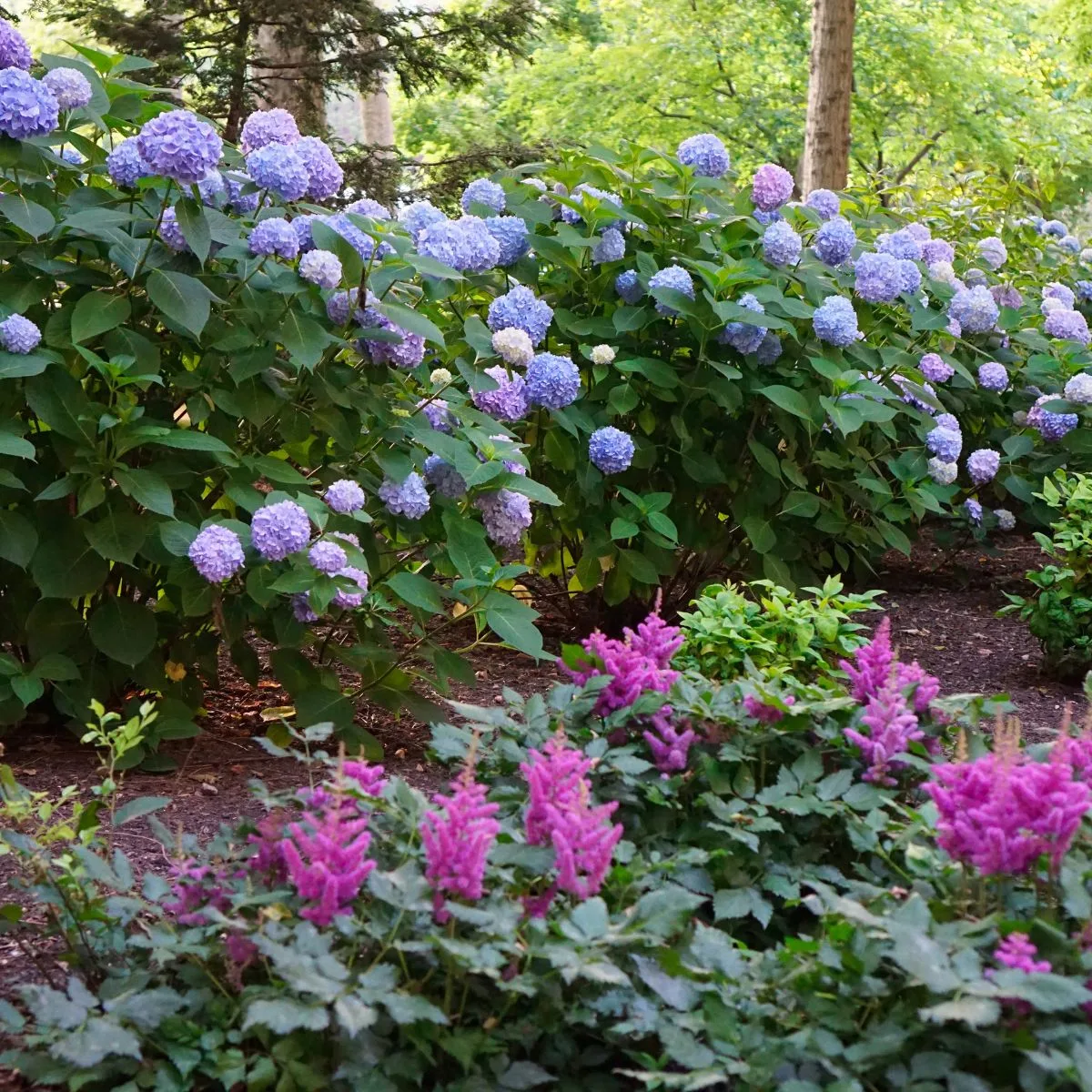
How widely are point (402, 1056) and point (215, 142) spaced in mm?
1868

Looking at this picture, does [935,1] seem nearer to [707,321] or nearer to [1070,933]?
[707,321]

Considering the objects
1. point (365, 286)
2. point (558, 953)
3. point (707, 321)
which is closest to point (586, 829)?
point (558, 953)

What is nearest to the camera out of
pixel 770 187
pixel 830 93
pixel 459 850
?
pixel 459 850

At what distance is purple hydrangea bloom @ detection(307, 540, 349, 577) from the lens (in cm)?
274

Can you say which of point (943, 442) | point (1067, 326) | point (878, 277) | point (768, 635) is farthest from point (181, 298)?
point (1067, 326)

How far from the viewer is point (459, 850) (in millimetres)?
1599

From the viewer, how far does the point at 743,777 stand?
6.97 ft

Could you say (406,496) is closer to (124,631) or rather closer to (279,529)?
(279,529)

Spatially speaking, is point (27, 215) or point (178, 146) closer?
point (178, 146)

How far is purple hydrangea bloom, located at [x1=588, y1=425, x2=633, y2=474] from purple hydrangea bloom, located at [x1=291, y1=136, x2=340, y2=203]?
1162mm

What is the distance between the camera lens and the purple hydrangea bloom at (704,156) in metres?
4.12

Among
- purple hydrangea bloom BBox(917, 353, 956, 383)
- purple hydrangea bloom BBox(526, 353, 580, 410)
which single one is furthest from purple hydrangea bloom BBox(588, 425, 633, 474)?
purple hydrangea bloom BBox(917, 353, 956, 383)

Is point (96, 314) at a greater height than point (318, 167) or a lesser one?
lesser

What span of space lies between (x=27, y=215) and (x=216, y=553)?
0.82 metres
